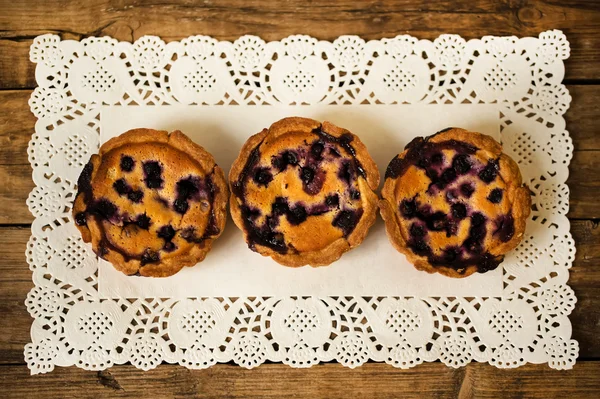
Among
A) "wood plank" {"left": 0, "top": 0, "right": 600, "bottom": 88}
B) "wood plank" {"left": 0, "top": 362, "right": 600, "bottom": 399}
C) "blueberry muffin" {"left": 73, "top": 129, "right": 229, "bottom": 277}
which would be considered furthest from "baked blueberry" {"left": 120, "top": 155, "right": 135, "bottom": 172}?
"wood plank" {"left": 0, "top": 362, "right": 600, "bottom": 399}

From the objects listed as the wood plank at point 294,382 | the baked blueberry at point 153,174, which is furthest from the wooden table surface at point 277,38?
the baked blueberry at point 153,174

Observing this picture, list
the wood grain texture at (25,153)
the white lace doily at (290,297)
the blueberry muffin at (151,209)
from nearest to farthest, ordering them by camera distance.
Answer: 1. the blueberry muffin at (151,209)
2. the white lace doily at (290,297)
3. the wood grain texture at (25,153)

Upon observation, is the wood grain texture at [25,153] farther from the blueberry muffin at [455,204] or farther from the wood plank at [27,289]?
the blueberry muffin at [455,204]

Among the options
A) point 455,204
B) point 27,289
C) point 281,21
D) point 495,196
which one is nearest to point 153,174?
point 27,289

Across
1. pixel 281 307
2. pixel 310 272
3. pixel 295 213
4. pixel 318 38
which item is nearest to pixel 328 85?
pixel 318 38

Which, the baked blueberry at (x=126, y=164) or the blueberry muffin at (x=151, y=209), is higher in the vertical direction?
the baked blueberry at (x=126, y=164)

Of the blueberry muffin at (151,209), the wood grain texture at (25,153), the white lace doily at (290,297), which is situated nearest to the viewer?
the blueberry muffin at (151,209)
